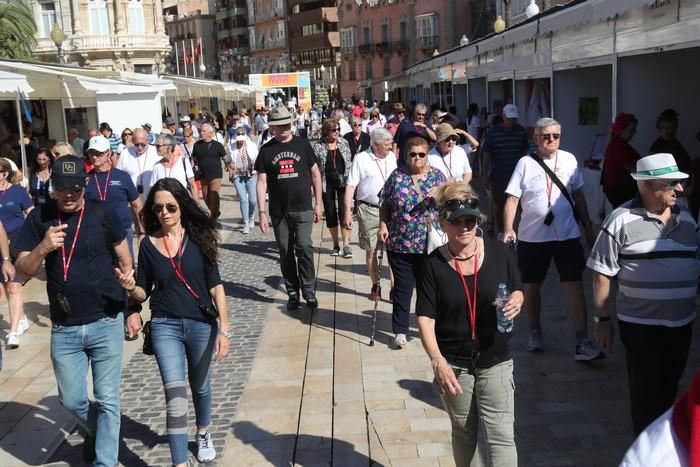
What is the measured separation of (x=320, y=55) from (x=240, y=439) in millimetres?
85614

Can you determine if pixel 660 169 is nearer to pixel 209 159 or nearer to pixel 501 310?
pixel 501 310

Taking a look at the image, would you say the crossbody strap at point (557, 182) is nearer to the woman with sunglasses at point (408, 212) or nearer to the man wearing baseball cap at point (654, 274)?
the woman with sunglasses at point (408, 212)

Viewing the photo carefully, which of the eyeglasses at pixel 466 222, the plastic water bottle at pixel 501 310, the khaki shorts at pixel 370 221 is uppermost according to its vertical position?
the eyeglasses at pixel 466 222

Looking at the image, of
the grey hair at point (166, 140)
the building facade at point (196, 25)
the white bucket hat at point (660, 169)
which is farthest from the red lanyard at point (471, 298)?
the building facade at point (196, 25)

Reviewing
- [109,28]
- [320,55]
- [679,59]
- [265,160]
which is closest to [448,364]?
[265,160]

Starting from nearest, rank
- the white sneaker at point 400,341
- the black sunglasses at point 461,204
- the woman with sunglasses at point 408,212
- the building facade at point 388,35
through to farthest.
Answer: the black sunglasses at point 461,204
the woman with sunglasses at point 408,212
the white sneaker at point 400,341
the building facade at point 388,35

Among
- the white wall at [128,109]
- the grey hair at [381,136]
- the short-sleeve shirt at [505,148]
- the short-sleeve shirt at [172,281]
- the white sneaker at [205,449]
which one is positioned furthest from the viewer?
the white wall at [128,109]

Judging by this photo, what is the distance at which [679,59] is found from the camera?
9594 millimetres

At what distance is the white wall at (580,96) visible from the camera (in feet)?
35.8

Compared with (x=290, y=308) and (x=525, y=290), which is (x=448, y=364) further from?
(x=290, y=308)

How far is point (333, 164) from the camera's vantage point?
9.90 meters

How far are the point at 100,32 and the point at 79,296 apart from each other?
5588cm

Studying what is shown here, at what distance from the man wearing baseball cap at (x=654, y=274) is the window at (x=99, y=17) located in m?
56.5

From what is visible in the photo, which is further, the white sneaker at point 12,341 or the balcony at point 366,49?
the balcony at point 366,49
